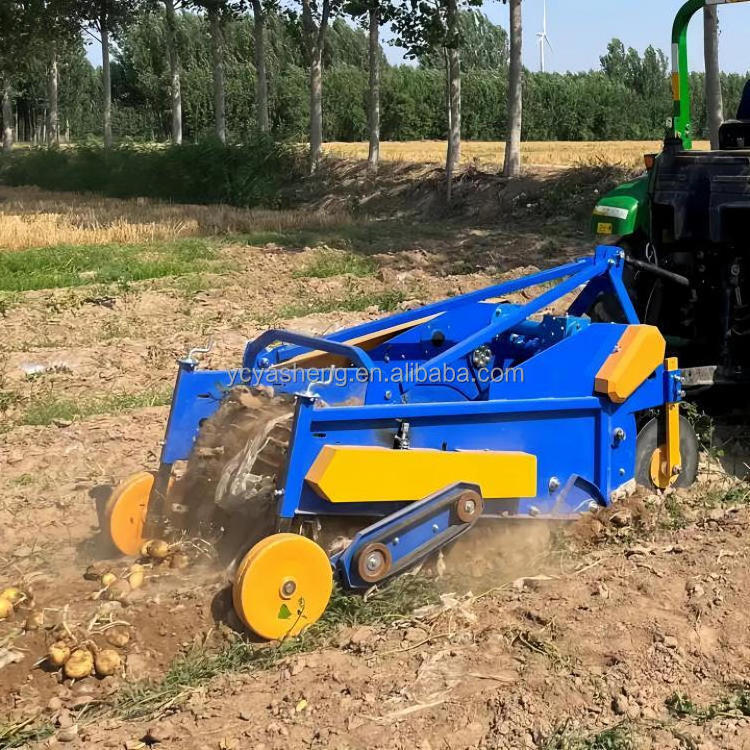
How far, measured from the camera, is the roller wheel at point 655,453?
449 centimetres

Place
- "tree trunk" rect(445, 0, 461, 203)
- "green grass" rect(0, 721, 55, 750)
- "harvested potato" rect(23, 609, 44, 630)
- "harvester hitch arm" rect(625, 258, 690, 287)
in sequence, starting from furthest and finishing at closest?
"tree trunk" rect(445, 0, 461, 203) → "harvester hitch arm" rect(625, 258, 690, 287) → "harvested potato" rect(23, 609, 44, 630) → "green grass" rect(0, 721, 55, 750)

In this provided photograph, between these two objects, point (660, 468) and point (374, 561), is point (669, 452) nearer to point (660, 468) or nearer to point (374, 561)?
point (660, 468)

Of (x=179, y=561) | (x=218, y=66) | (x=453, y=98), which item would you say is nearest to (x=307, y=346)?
(x=179, y=561)

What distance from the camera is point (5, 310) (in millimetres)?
9883

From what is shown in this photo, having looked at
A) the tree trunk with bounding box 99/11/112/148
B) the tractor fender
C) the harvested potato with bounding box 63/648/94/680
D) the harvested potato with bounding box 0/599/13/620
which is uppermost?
the tree trunk with bounding box 99/11/112/148

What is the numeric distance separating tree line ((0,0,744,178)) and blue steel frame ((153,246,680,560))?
530 inches

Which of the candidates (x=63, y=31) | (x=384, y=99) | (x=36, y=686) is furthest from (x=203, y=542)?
(x=384, y=99)

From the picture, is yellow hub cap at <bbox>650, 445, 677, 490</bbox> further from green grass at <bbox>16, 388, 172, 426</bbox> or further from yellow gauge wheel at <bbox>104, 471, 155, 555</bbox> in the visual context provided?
green grass at <bbox>16, 388, 172, 426</bbox>

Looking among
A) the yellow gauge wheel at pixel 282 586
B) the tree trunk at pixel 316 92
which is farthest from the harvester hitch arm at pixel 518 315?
the tree trunk at pixel 316 92

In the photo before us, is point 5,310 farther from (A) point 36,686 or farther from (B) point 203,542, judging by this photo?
(A) point 36,686

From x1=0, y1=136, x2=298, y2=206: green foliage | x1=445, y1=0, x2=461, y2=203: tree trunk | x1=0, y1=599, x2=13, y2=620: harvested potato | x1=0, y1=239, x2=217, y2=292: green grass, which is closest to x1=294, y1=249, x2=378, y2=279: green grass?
x1=0, y1=239, x2=217, y2=292: green grass

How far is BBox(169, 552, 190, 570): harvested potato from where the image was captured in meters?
3.83

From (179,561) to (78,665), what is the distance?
72 cm

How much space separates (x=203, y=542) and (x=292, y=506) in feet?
2.14
